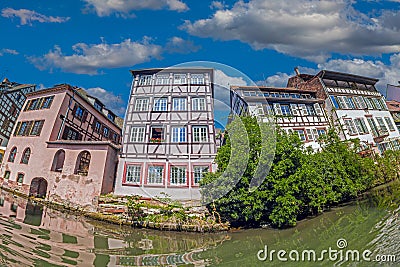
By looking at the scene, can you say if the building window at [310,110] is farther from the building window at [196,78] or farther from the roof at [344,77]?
the building window at [196,78]

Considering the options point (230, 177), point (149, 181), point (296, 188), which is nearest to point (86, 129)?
point (149, 181)

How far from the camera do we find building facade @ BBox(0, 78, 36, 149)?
2403 cm

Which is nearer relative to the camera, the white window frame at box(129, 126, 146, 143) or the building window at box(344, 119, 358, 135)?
the white window frame at box(129, 126, 146, 143)

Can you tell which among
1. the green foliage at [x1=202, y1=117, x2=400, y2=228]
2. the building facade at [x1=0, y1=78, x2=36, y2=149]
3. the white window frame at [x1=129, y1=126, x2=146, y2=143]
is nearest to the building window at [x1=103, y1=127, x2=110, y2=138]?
the building facade at [x1=0, y1=78, x2=36, y2=149]

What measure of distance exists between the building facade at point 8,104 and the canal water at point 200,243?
17209 millimetres

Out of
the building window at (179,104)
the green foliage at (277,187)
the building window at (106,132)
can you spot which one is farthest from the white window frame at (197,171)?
the building window at (106,132)

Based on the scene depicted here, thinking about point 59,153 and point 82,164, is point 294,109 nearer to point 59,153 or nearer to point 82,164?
point 82,164

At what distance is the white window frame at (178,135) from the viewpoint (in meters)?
10.2

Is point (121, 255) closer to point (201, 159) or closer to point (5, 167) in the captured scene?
point (201, 159)

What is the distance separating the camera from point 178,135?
1073cm

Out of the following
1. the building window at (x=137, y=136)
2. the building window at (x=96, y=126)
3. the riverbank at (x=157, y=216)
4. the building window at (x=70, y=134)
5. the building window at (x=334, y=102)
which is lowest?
the riverbank at (x=157, y=216)

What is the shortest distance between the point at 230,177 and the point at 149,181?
461 centimetres

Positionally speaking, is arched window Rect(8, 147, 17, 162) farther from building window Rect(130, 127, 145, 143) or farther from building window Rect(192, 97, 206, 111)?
building window Rect(192, 97, 206, 111)

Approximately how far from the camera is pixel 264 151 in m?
9.58
